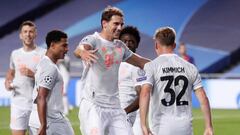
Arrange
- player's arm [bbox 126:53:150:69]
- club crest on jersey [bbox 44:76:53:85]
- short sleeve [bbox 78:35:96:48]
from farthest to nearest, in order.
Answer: player's arm [bbox 126:53:150:69]
club crest on jersey [bbox 44:76:53:85]
short sleeve [bbox 78:35:96:48]

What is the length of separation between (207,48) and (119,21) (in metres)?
21.6

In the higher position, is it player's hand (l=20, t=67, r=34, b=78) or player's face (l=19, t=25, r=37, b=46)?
player's face (l=19, t=25, r=37, b=46)

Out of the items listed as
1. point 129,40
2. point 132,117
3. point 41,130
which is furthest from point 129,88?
point 41,130

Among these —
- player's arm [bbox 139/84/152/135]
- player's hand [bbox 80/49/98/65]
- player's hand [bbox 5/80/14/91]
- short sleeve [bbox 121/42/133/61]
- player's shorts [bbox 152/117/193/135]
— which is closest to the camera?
player's arm [bbox 139/84/152/135]

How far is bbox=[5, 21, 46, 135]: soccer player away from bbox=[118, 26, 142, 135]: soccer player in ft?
5.44

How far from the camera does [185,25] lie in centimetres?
3005

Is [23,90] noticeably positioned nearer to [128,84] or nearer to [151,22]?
[128,84]

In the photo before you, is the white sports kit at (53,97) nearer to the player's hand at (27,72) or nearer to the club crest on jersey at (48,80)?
the club crest on jersey at (48,80)

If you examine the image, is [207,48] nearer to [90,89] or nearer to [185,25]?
[185,25]

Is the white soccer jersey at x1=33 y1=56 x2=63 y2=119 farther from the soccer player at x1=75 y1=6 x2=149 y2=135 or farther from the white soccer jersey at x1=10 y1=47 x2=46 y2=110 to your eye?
the white soccer jersey at x1=10 y1=47 x2=46 y2=110

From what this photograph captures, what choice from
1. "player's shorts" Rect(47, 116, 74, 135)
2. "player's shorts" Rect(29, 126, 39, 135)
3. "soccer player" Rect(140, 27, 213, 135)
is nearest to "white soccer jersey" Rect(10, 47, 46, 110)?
"player's shorts" Rect(29, 126, 39, 135)

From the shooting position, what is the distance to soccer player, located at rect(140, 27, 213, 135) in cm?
733

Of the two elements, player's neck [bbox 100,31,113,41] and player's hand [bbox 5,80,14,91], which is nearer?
player's neck [bbox 100,31,113,41]

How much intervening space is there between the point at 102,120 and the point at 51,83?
720 millimetres
